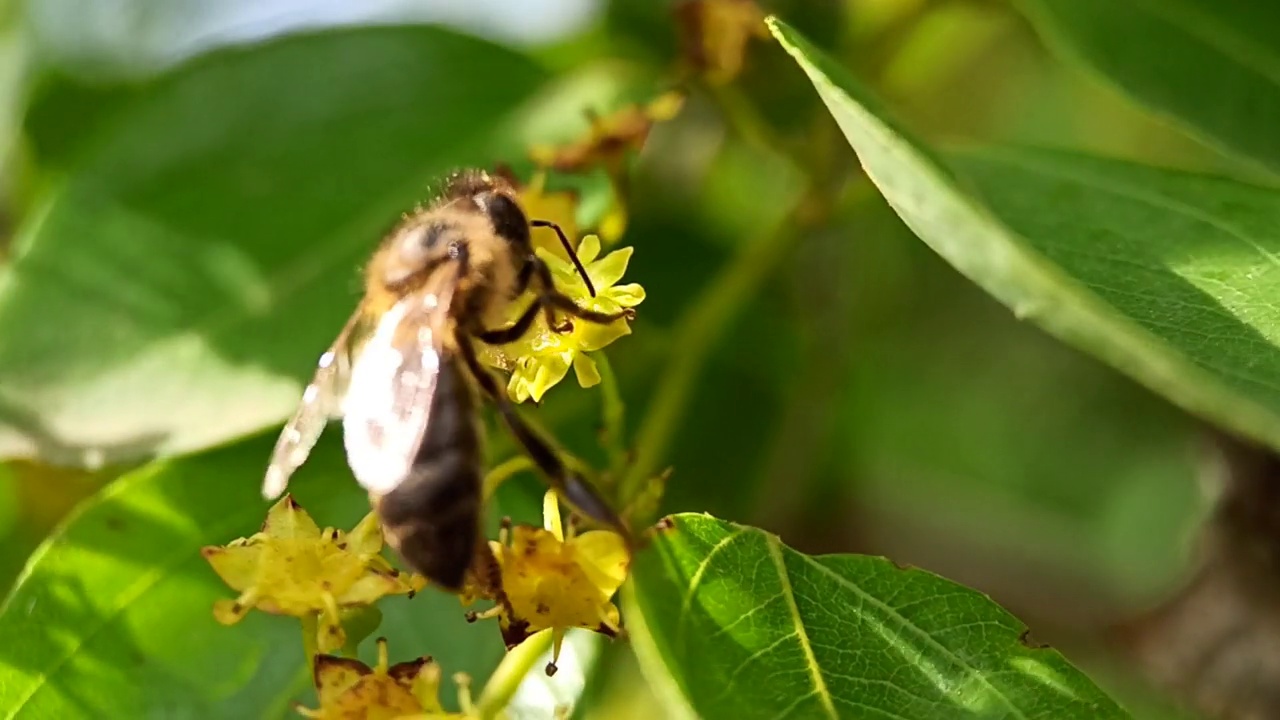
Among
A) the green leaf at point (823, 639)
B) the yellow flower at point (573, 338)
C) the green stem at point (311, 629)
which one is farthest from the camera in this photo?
the yellow flower at point (573, 338)

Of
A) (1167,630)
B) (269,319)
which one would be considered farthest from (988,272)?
(1167,630)

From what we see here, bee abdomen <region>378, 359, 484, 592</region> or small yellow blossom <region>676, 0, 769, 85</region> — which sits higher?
small yellow blossom <region>676, 0, 769, 85</region>

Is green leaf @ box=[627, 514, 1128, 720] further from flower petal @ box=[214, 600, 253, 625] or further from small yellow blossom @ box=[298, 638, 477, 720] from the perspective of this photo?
flower petal @ box=[214, 600, 253, 625]

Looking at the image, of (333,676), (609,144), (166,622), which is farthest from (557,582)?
(609,144)

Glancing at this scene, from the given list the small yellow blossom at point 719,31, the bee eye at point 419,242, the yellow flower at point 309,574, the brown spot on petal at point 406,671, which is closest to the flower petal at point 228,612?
the yellow flower at point 309,574

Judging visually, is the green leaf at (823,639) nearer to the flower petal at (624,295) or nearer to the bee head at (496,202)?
the flower petal at (624,295)

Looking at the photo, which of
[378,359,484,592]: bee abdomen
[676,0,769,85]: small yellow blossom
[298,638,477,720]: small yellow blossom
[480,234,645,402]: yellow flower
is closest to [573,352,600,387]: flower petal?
[480,234,645,402]: yellow flower

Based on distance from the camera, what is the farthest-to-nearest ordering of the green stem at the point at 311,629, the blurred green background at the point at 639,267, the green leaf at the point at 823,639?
the blurred green background at the point at 639,267 < the green stem at the point at 311,629 < the green leaf at the point at 823,639

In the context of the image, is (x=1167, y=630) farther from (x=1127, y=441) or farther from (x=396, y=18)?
(x=396, y=18)
